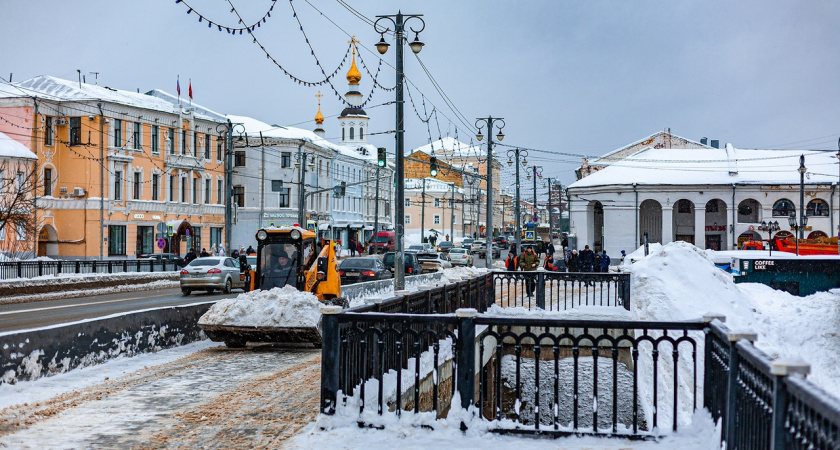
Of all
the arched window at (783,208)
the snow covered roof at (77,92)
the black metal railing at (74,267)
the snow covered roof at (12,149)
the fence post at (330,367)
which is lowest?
the black metal railing at (74,267)

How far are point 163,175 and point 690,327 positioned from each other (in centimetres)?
5669

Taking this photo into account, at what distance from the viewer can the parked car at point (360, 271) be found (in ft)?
111

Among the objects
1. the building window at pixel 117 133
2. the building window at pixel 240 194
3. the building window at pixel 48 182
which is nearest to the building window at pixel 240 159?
the building window at pixel 240 194

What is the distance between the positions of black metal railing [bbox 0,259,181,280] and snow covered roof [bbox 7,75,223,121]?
51.1 feet

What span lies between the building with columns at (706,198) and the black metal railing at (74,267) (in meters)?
34.7

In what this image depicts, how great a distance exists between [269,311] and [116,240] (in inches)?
1726

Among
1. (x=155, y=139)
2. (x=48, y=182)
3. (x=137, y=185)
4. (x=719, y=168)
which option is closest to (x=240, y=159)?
(x=155, y=139)

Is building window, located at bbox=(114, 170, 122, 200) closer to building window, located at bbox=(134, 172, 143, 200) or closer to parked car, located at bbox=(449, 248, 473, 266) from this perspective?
building window, located at bbox=(134, 172, 143, 200)

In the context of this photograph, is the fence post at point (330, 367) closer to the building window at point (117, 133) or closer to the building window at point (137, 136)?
the building window at point (117, 133)

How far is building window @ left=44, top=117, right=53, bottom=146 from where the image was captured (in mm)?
52406

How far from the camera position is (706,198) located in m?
61.8

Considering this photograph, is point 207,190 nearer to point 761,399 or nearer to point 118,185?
point 118,185

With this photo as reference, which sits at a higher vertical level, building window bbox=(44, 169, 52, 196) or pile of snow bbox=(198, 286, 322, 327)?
building window bbox=(44, 169, 52, 196)

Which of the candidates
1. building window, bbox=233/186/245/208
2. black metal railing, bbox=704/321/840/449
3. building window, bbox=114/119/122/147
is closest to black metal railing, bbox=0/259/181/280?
building window, bbox=114/119/122/147
